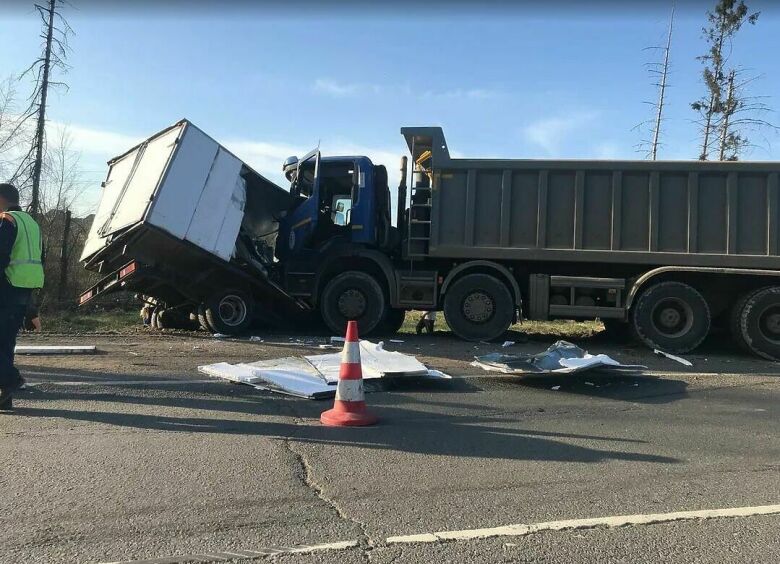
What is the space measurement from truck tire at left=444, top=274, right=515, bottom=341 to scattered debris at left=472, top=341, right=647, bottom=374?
2.37m

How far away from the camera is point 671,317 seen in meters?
9.48

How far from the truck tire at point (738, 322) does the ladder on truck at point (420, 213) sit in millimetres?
4761

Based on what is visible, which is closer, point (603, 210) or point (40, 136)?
point (603, 210)

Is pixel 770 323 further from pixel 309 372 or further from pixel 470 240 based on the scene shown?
pixel 309 372

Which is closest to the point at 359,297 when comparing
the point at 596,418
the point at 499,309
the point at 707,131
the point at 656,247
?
the point at 499,309

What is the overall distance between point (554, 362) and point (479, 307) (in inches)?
118

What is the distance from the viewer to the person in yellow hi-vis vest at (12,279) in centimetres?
530

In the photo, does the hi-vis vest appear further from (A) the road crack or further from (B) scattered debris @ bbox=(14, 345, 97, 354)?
(B) scattered debris @ bbox=(14, 345, 97, 354)

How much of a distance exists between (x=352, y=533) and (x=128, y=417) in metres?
2.89

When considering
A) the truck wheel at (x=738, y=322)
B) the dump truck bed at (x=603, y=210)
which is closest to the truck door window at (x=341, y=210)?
the dump truck bed at (x=603, y=210)

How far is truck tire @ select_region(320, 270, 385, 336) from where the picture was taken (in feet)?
34.1

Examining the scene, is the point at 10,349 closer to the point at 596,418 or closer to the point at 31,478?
the point at 31,478

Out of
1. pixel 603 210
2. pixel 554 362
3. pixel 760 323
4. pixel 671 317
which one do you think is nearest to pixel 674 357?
pixel 671 317

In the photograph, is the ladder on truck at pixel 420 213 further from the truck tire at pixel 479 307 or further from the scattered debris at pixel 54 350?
the scattered debris at pixel 54 350
